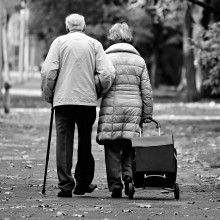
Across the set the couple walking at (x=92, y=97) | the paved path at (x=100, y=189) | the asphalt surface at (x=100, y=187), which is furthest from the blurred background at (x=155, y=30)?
the couple walking at (x=92, y=97)

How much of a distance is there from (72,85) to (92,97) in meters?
0.25

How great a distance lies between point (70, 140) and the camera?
1005cm

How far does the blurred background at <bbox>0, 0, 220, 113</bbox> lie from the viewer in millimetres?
24141

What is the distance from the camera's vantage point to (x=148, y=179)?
9766mm

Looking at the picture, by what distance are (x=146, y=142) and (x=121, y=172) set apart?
79 centimetres

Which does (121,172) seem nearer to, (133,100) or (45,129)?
(133,100)

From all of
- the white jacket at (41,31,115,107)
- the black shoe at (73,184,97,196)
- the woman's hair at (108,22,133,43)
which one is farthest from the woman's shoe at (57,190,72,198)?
the woman's hair at (108,22,133,43)

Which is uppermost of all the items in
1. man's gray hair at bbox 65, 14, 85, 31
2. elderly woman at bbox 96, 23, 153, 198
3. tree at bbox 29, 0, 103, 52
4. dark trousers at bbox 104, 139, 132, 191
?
tree at bbox 29, 0, 103, 52

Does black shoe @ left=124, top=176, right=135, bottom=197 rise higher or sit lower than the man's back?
lower

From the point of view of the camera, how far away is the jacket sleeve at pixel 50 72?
9.88 m

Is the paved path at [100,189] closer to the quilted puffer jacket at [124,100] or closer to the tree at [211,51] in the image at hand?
the quilted puffer jacket at [124,100]

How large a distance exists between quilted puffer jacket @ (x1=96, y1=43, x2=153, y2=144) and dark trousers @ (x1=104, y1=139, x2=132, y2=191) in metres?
0.14

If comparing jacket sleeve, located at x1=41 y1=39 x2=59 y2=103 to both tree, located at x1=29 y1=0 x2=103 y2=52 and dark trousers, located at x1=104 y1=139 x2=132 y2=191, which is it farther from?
tree, located at x1=29 y1=0 x2=103 y2=52

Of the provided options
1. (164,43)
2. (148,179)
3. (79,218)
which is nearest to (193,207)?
(148,179)
